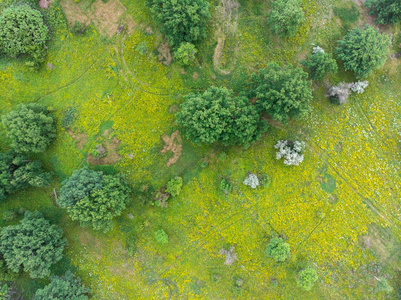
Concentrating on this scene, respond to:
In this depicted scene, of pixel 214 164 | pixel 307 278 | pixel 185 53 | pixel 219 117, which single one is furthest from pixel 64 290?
pixel 185 53

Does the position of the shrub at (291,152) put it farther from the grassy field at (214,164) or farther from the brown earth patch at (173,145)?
the brown earth patch at (173,145)

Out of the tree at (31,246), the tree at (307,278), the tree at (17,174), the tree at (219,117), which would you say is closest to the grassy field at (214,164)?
the tree at (17,174)

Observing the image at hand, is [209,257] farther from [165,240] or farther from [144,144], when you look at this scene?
[144,144]

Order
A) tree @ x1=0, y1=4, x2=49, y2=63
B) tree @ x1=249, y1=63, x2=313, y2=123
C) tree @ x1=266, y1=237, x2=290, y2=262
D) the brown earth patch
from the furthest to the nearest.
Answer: the brown earth patch, tree @ x1=0, y1=4, x2=49, y2=63, tree @ x1=266, y1=237, x2=290, y2=262, tree @ x1=249, y1=63, x2=313, y2=123

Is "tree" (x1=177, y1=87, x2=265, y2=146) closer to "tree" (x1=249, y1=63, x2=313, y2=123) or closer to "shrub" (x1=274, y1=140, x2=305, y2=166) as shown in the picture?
"tree" (x1=249, y1=63, x2=313, y2=123)

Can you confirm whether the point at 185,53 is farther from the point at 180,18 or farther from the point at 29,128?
the point at 29,128

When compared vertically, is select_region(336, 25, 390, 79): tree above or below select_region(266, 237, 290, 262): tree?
above

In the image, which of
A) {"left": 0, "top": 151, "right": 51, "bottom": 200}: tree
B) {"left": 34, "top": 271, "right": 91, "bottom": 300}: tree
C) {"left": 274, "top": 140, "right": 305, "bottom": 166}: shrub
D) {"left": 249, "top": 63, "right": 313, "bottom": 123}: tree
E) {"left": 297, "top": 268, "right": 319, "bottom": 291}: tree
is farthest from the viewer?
{"left": 274, "top": 140, "right": 305, "bottom": 166}: shrub

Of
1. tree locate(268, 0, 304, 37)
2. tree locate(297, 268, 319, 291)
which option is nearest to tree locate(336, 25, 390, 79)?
tree locate(268, 0, 304, 37)
